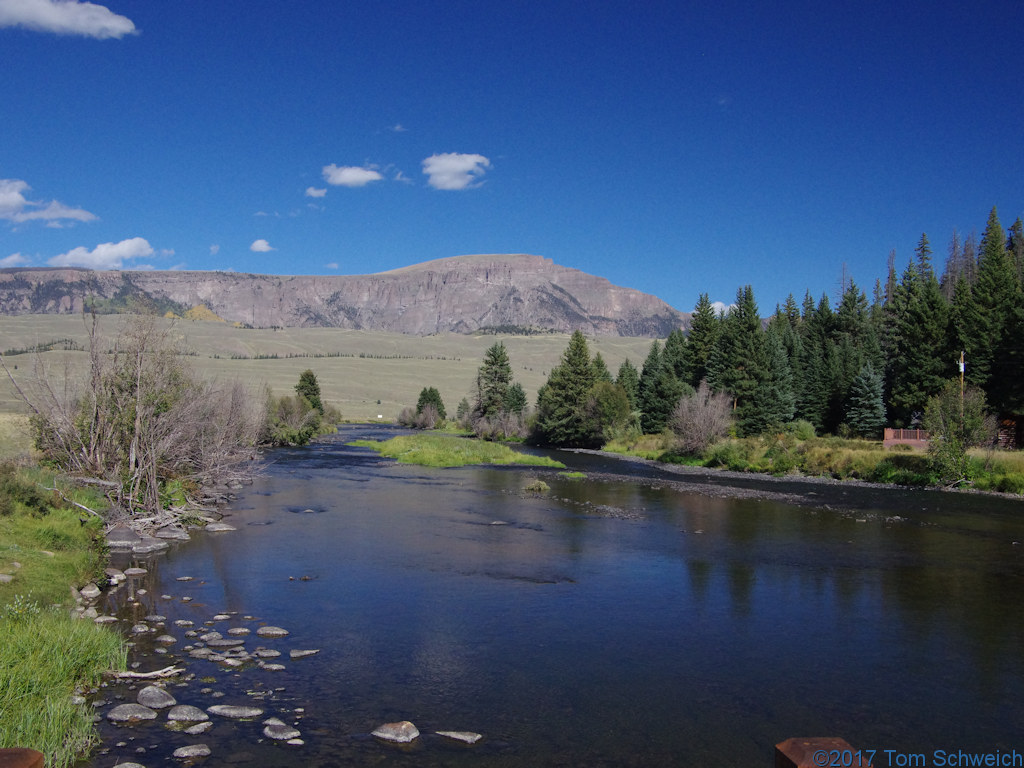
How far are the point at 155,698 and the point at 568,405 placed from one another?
6196 cm

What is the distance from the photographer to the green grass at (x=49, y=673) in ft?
25.4

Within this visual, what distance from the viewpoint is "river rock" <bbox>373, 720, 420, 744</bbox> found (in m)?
8.89

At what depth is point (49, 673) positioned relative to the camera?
915 centimetres

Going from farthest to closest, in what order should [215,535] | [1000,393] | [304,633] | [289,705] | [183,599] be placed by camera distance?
[1000,393]
[215,535]
[183,599]
[304,633]
[289,705]

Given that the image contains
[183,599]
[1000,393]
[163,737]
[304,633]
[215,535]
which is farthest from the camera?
[1000,393]

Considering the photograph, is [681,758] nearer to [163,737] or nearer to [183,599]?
[163,737]

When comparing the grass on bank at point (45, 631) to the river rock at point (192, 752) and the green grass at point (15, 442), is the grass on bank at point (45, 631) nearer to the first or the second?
the river rock at point (192, 752)

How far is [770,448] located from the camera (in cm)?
4722

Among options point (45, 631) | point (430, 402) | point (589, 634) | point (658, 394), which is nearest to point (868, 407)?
point (658, 394)

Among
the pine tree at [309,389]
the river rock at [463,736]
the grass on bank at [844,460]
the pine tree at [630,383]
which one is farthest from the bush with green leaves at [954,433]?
the pine tree at [309,389]

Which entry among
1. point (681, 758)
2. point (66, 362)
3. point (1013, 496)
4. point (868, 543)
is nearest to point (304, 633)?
point (681, 758)

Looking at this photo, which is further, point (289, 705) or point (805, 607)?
point (805, 607)

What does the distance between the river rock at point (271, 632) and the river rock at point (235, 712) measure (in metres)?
3.21

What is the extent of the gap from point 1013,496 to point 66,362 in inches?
1526
